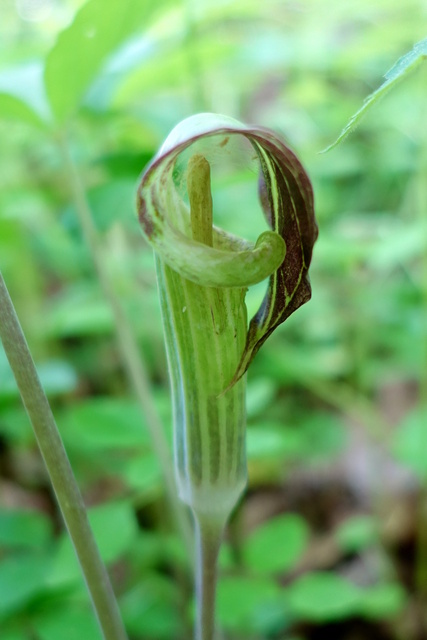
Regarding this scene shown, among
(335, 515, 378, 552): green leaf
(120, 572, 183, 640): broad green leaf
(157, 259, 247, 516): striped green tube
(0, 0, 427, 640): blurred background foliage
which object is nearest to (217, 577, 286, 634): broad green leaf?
(0, 0, 427, 640): blurred background foliage

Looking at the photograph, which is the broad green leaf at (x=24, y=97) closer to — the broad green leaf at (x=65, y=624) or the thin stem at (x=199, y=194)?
the thin stem at (x=199, y=194)

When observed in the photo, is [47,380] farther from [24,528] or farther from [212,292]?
[212,292]

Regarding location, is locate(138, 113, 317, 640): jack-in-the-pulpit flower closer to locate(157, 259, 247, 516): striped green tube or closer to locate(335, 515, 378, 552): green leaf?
locate(157, 259, 247, 516): striped green tube

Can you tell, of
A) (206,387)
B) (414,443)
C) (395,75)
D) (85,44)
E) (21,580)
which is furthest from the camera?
(414,443)

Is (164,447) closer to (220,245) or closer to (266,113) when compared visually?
(220,245)

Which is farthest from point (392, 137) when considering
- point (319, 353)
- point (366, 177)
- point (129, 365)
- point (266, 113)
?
point (129, 365)

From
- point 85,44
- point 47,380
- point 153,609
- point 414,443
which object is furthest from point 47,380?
point 414,443
